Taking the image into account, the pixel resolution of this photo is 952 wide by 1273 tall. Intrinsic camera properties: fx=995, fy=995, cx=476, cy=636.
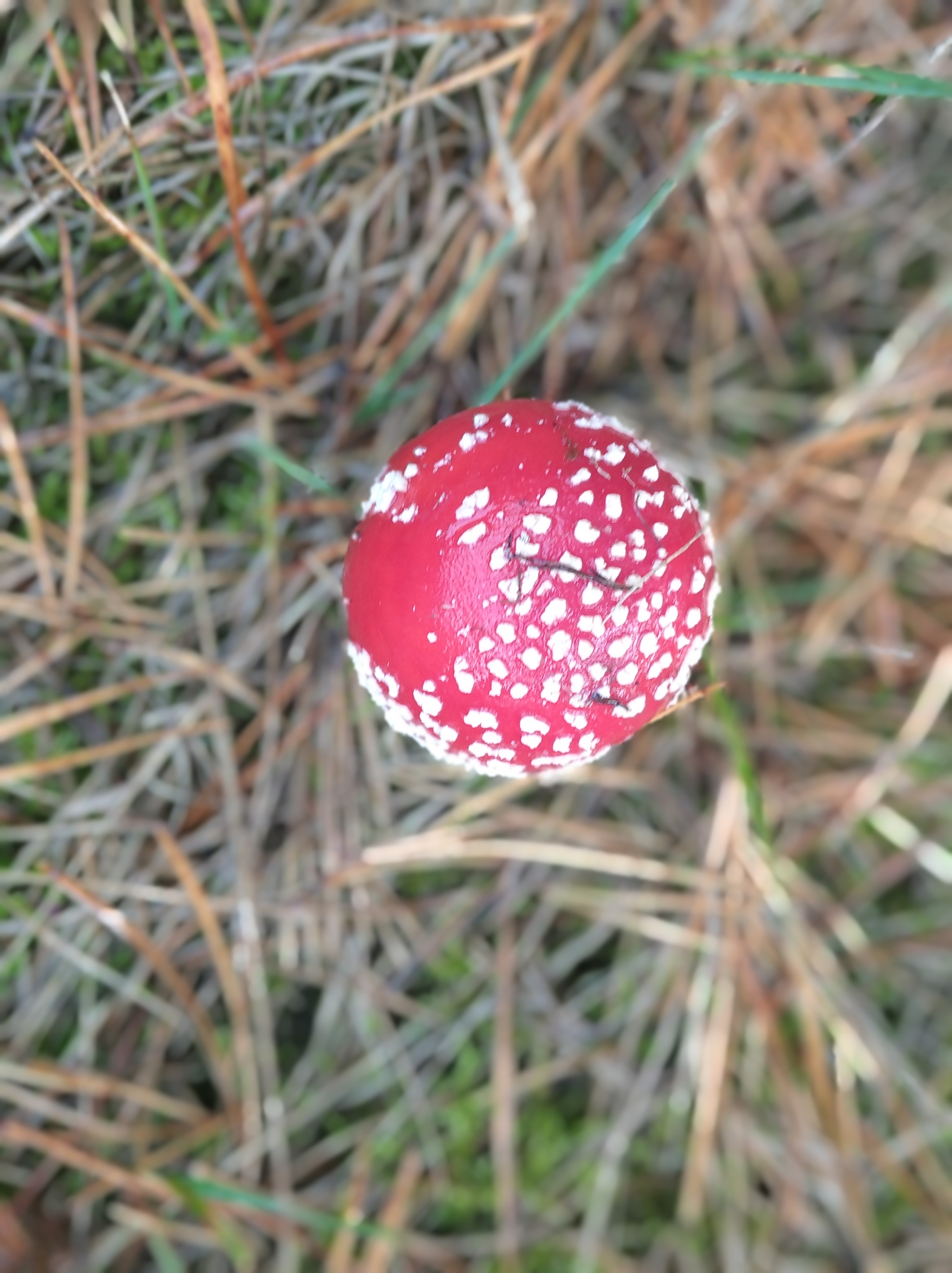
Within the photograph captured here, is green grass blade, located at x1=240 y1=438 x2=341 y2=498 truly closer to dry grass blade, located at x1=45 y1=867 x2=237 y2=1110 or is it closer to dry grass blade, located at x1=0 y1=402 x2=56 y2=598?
dry grass blade, located at x1=0 y1=402 x2=56 y2=598

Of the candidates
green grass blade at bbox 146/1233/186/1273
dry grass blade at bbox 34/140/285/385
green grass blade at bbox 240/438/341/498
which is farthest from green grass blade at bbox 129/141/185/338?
green grass blade at bbox 146/1233/186/1273

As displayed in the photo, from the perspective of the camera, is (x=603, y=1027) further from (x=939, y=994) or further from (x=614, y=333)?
(x=614, y=333)

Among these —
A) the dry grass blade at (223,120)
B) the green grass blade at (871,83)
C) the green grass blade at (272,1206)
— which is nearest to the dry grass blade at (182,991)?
the green grass blade at (272,1206)

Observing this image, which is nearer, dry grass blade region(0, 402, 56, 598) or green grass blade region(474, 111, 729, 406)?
green grass blade region(474, 111, 729, 406)

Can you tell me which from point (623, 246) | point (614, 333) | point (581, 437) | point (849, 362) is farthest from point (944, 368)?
point (581, 437)

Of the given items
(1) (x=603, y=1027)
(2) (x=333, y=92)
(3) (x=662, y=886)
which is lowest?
(1) (x=603, y=1027)

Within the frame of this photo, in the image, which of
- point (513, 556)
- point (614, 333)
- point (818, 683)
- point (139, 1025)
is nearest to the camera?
point (513, 556)

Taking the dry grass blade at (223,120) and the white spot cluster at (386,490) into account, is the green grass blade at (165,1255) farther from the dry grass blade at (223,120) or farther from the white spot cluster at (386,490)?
the dry grass blade at (223,120)
